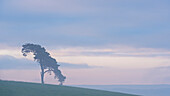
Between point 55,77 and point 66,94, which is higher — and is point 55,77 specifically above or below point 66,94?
above

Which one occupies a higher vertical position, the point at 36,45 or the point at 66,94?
the point at 36,45

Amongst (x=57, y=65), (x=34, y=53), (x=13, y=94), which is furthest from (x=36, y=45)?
(x=13, y=94)

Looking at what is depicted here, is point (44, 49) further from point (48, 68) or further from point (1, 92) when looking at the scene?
point (1, 92)

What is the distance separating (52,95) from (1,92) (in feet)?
29.0

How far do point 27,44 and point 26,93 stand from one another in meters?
43.3

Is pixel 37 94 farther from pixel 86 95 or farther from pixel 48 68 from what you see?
pixel 48 68

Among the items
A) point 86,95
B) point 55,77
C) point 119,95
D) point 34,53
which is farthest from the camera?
point 55,77

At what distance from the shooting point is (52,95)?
6038 centimetres

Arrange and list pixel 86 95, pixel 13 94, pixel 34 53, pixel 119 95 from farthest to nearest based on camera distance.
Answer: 1. pixel 34 53
2. pixel 119 95
3. pixel 86 95
4. pixel 13 94

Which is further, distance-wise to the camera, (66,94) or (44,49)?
(44,49)

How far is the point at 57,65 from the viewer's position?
10462 centimetres

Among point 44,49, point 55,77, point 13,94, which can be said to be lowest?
point 13,94

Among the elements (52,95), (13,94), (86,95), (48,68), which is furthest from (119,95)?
(48,68)

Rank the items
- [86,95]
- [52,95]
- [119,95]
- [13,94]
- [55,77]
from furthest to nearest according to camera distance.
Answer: [55,77], [119,95], [86,95], [52,95], [13,94]
